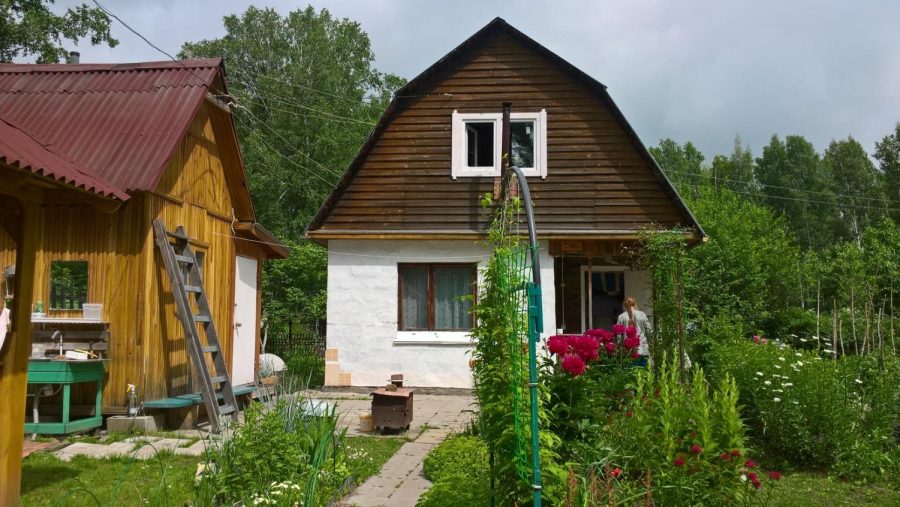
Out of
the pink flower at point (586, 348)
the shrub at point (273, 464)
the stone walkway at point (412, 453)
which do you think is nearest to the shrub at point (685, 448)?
the pink flower at point (586, 348)

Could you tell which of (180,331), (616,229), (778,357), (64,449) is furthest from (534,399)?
(616,229)

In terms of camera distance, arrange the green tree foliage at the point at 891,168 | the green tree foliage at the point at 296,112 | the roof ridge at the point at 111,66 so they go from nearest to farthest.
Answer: the roof ridge at the point at 111,66 → the green tree foliage at the point at 296,112 → the green tree foliage at the point at 891,168

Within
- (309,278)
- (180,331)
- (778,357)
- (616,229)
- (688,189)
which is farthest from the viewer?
(688,189)

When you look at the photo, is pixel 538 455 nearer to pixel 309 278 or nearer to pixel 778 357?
pixel 778 357

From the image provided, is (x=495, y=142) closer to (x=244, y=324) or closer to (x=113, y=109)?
(x=244, y=324)

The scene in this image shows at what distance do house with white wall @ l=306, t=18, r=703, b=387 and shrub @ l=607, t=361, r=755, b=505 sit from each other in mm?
8976

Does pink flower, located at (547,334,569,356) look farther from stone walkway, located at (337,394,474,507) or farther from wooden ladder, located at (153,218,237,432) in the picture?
wooden ladder, located at (153,218,237,432)

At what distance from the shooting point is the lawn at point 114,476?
595 cm

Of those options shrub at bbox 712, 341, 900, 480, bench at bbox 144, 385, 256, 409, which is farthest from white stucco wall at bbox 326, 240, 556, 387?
shrub at bbox 712, 341, 900, 480

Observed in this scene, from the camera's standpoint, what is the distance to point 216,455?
528 cm

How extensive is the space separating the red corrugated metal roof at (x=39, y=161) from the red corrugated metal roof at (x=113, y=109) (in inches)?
120

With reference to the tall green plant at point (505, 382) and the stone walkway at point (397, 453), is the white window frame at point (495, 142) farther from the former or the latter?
the tall green plant at point (505, 382)

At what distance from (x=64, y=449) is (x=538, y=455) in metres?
6.35

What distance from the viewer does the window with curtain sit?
14.4 metres
